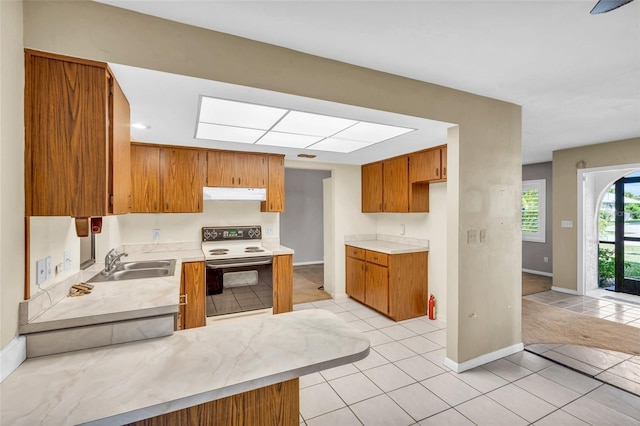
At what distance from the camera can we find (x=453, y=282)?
8.95ft

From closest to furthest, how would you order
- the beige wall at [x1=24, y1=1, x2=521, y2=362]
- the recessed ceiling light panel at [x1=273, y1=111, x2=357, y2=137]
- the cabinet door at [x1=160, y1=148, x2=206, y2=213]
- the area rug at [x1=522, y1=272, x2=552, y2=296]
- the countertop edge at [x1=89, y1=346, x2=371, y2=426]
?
the countertop edge at [x1=89, y1=346, x2=371, y2=426], the beige wall at [x1=24, y1=1, x2=521, y2=362], the recessed ceiling light panel at [x1=273, y1=111, x2=357, y2=137], the cabinet door at [x1=160, y1=148, x2=206, y2=213], the area rug at [x1=522, y1=272, x2=552, y2=296]

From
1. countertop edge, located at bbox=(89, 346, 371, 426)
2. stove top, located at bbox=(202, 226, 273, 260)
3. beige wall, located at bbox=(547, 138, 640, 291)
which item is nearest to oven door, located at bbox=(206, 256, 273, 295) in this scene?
stove top, located at bbox=(202, 226, 273, 260)

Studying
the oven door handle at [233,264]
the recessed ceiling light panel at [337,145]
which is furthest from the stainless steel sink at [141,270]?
the recessed ceiling light panel at [337,145]

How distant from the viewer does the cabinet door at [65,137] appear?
55.0 inches

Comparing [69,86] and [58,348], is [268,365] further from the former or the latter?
[69,86]

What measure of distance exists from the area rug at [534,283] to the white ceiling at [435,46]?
→ 11.6 feet

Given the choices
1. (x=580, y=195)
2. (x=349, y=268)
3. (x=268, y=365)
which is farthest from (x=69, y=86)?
(x=580, y=195)

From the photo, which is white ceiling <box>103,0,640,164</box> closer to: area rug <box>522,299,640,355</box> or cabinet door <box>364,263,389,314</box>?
cabinet door <box>364,263,389,314</box>

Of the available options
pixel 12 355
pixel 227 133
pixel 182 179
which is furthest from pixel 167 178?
pixel 12 355

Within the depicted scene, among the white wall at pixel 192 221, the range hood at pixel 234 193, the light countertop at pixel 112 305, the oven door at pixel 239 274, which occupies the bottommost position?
the oven door at pixel 239 274

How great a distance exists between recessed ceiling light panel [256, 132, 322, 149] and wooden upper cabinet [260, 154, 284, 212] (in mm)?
667

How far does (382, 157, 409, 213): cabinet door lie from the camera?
4.16 meters

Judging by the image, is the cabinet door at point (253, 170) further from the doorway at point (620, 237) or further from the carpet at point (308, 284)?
the doorway at point (620, 237)

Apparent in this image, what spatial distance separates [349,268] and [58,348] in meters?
3.91
